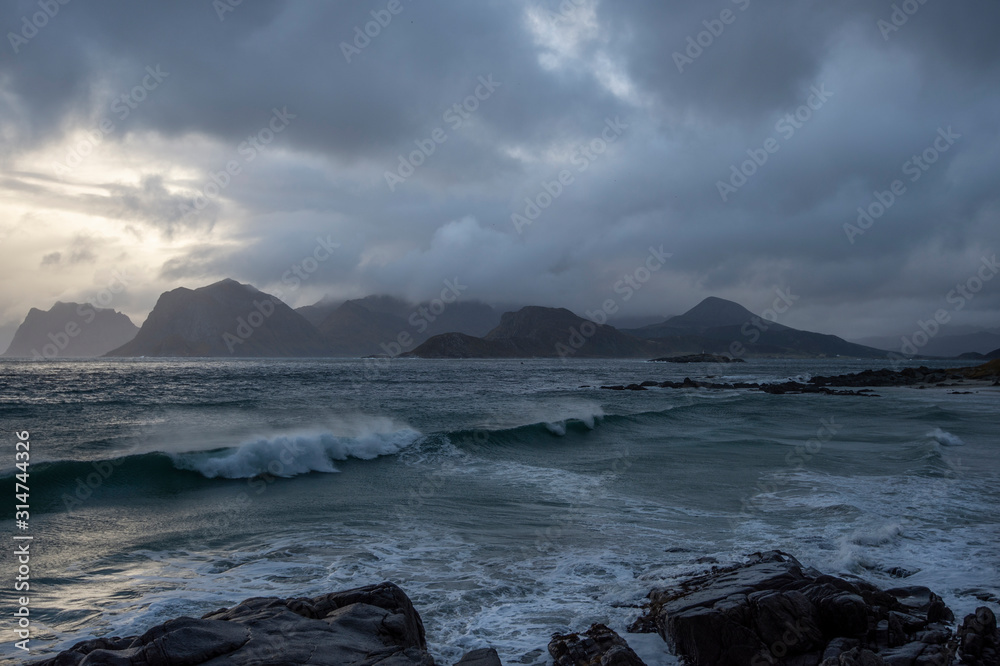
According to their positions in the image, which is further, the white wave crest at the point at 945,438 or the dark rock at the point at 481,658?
the white wave crest at the point at 945,438

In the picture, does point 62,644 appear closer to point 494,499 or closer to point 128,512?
point 128,512

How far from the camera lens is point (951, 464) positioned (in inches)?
673

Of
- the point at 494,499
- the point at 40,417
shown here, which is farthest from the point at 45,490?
the point at 40,417

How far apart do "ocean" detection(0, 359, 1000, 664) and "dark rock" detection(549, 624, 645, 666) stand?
0.87 ft

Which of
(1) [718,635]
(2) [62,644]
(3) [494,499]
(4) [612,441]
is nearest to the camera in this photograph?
(1) [718,635]

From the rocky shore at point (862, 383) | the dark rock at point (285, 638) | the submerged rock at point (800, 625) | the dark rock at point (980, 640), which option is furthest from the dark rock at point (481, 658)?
the rocky shore at point (862, 383)

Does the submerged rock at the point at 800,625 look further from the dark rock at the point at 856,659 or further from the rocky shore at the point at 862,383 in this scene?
the rocky shore at the point at 862,383

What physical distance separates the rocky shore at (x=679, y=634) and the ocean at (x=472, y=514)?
0.45m

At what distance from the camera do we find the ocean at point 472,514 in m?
7.47

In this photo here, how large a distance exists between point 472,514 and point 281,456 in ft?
27.7

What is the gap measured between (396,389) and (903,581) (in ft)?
141

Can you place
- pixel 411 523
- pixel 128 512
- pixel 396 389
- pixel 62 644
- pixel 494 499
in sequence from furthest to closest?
pixel 396 389 → pixel 494 499 → pixel 128 512 → pixel 411 523 → pixel 62 644

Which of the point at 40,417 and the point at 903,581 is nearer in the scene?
the point at 903,581

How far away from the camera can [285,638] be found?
521 cm
